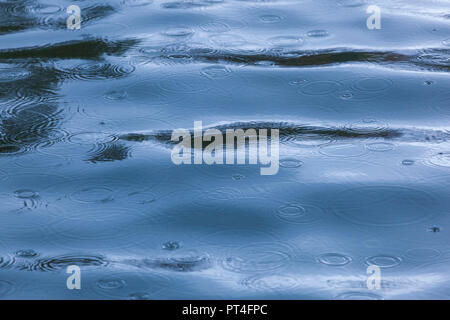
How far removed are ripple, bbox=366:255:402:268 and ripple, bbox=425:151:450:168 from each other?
1.76 ft

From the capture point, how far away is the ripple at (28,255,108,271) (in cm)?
190

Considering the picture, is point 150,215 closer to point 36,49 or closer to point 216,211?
point 216,211

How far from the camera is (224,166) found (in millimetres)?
2357

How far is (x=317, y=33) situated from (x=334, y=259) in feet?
5.18

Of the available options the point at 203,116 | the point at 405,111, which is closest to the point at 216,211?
the point at 203,116

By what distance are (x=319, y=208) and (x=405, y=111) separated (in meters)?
0.73

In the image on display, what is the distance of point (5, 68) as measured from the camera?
10.0 feet

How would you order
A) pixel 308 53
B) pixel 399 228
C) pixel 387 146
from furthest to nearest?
pixel 308 53
pixel 387 146
pixel 399 228

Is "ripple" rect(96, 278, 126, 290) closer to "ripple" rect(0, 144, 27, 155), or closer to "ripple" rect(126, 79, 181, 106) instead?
"ripple" rect(0, 144, 27, 155)

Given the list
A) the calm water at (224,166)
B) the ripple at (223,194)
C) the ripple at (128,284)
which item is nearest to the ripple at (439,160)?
the calm water at (224,166)

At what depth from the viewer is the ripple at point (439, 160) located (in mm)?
2322

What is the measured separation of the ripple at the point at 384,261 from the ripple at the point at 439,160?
0.54 m

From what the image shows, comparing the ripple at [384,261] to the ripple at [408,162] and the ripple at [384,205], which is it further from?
the ripple at [408,162]

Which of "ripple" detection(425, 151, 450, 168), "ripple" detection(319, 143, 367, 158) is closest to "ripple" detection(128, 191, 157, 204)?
"ripple" detection(319, 143, 367, 158)
